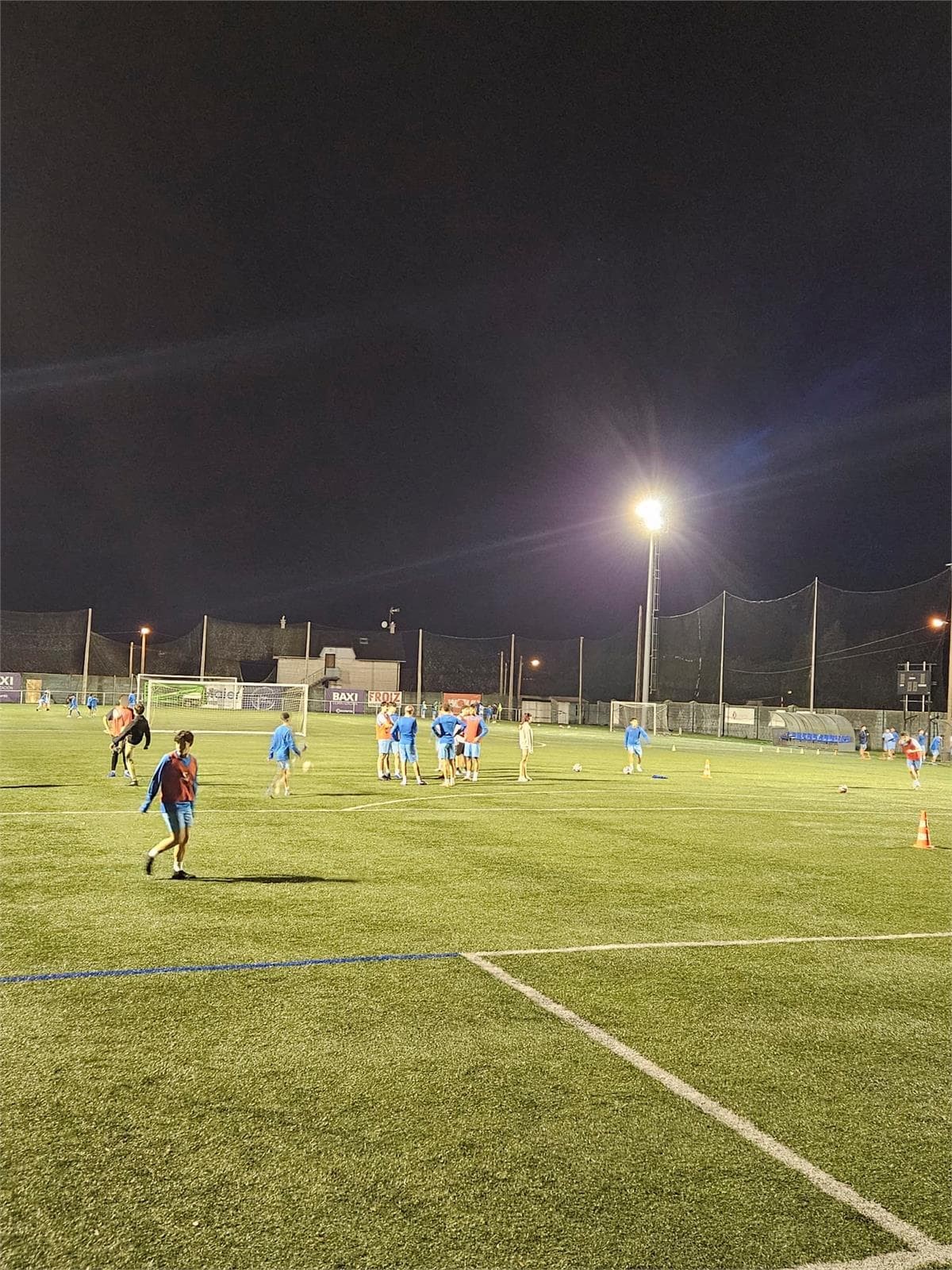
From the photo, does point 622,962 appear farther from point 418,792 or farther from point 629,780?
point 629,780

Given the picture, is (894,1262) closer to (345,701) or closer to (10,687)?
(345,701)

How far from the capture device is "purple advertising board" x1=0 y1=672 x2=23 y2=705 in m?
85.1

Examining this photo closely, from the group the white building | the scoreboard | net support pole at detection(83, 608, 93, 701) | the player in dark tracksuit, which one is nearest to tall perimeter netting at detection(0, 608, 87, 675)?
net support pole at detection(83, 608, 93, 701)

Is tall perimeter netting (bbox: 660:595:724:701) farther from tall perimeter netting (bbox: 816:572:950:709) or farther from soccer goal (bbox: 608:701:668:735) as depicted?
soccer goal (bbox: 608:701:668:735)

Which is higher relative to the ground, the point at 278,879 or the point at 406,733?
the point at 406,733

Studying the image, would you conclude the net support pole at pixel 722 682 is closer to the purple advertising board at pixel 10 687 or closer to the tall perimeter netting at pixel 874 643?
the tall perimeter netting at pixel 874 643

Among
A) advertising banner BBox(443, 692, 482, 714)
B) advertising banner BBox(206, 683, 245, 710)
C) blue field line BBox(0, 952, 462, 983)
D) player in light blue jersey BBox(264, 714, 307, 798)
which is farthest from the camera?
advertising banner BBox(206, 683, 245, 710)

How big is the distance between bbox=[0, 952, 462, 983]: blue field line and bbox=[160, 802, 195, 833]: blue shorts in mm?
3363

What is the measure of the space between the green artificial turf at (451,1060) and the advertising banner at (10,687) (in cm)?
8067

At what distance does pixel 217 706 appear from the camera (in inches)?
2232

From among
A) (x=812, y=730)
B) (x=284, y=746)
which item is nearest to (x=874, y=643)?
(x=812, y=730)

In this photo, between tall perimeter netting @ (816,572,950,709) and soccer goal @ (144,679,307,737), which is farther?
tall perimeter netting @ (816,572,950,709)

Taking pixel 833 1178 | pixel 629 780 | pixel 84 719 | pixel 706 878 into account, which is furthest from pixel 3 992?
pixel 84 719

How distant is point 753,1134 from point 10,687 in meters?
92.0
